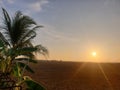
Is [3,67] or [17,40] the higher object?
[17,40]

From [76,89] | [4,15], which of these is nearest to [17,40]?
[4,15]

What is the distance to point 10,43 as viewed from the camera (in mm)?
13656

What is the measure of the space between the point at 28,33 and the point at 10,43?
96cm

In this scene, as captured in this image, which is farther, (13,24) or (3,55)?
(13,24)

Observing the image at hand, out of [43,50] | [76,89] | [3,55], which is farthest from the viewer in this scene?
[76,89]

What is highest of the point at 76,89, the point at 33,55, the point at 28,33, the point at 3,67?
the point at 76,89

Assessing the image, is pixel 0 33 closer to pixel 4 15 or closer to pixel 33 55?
pixel 4 15

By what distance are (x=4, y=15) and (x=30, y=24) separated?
51.4 inches

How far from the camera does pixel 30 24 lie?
13836 millimetres

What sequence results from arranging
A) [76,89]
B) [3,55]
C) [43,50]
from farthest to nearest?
[76,89], [43,50], [3,55]

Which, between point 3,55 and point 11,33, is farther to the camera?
point 11,33

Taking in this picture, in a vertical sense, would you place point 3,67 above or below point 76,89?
below

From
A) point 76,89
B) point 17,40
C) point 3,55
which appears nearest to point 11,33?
point 17,40

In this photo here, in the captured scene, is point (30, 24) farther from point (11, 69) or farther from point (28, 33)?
point (11, 69)
